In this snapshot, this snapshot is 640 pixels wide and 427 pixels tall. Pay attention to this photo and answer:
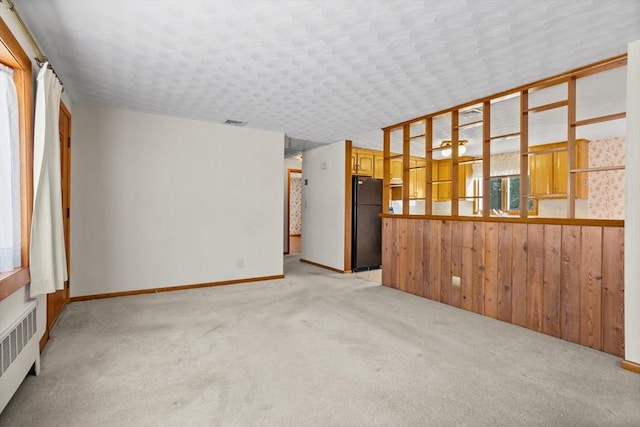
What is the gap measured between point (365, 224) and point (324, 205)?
870 millimetres

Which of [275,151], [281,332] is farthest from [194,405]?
[275,151]

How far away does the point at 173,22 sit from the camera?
7.27ft

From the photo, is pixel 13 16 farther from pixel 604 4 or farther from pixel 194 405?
pixel 604 4

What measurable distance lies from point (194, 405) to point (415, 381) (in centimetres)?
135

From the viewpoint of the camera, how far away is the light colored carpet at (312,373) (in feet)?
5.88

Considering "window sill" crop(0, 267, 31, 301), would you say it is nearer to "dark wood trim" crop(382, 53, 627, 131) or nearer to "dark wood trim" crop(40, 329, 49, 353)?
"dark wood trim" crop(40, 329, 49, 353)

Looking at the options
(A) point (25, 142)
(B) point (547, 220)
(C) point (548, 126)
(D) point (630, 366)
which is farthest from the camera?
(C) point (548, 126)

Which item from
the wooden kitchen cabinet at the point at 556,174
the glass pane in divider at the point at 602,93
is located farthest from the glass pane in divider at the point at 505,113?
the wooden kitchen cabinet at the point at 556,174

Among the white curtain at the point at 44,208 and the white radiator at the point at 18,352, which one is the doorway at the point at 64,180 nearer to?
the white curtain at the point at 44,208

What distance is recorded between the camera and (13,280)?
1.91 metres

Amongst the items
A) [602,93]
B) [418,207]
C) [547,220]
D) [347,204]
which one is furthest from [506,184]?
[547,220]

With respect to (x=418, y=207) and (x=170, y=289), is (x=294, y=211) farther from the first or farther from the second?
(x=170, y=289)

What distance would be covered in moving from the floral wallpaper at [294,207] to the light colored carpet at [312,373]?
16.4 feet

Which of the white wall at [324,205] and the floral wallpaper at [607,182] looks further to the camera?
the white wall at [324,205]
